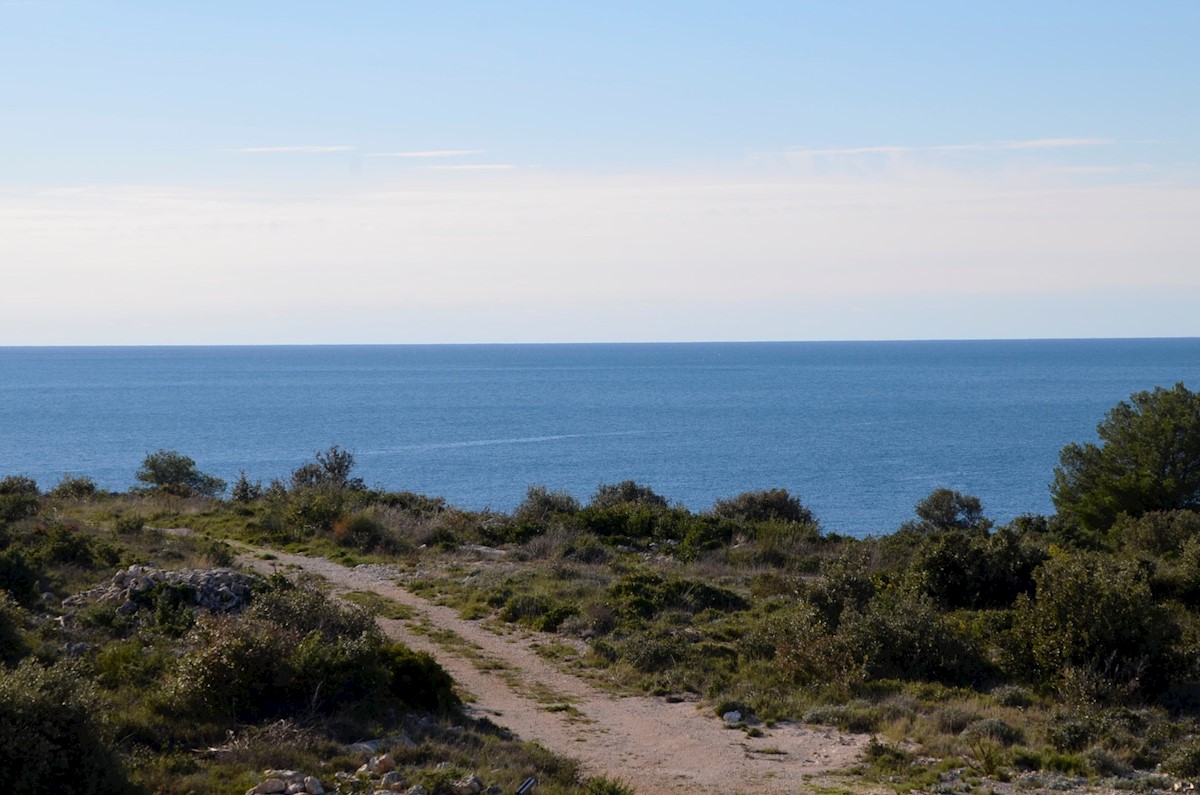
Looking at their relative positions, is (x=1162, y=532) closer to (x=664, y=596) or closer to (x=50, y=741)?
(x=664, y=596)

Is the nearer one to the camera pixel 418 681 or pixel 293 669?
pixel 293 669

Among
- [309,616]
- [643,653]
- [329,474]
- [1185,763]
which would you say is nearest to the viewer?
[1185,763]

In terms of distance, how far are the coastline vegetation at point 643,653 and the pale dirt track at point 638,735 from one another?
0.56m

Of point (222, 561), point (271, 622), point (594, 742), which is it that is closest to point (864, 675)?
point (594, 742)

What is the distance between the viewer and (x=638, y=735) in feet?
44.2

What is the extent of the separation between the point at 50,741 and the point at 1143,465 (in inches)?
1281

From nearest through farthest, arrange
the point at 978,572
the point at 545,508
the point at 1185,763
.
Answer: the point at 1185,763 < the point at 978,572 < the point at 545,508

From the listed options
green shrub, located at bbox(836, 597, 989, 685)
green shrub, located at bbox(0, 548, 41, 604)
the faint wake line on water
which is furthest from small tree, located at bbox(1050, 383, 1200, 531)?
the faint wake line on water

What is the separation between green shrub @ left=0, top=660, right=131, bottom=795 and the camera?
356 inches

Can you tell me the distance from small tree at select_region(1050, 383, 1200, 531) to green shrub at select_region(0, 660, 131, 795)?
2906 centimetres

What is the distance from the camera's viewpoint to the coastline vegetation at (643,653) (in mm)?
11227

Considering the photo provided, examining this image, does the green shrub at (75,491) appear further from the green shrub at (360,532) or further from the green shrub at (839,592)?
the green shrub at (839,592)


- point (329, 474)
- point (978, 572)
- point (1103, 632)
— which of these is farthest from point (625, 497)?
point (1103, 632)

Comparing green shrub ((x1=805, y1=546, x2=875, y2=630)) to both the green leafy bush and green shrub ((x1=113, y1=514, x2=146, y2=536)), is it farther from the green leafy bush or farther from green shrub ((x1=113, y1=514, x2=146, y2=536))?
green shrub ((x1=113, y1=514, x2=146, y2=536))
